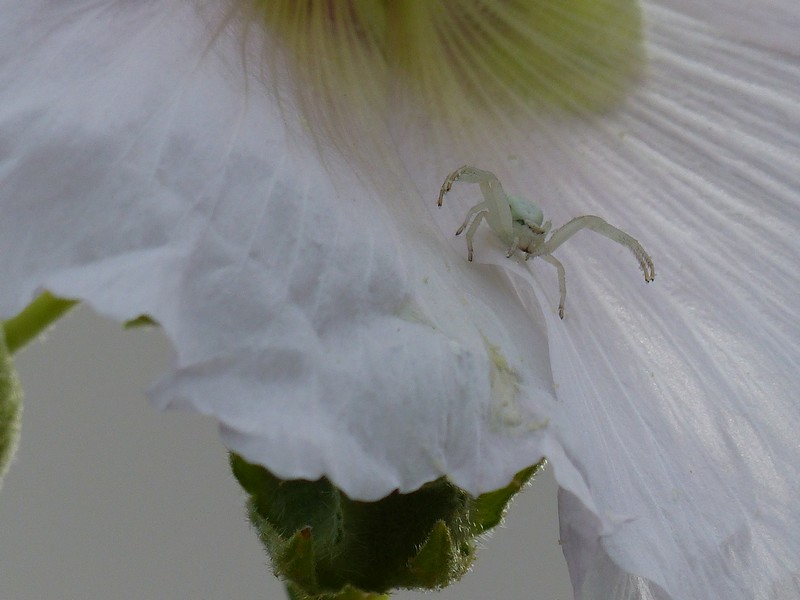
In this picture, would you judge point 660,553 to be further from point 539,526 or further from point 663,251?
point 539,526

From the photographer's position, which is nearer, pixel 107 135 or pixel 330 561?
pixel 107 135

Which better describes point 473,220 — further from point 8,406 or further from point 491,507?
point 8,406

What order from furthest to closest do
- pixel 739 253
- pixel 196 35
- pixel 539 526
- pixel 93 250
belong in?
1. pixel 539 526
2. pixel 739 253
3. pixel 196 35
4. pixel 93 250

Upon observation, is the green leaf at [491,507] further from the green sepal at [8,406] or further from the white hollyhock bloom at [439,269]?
the green sepal at [8,406]

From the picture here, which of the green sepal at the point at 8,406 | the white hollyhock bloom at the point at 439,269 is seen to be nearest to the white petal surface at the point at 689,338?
the white hollyhock bloom at the point at 439,269

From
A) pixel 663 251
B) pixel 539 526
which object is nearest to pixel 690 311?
pixel 663 251
